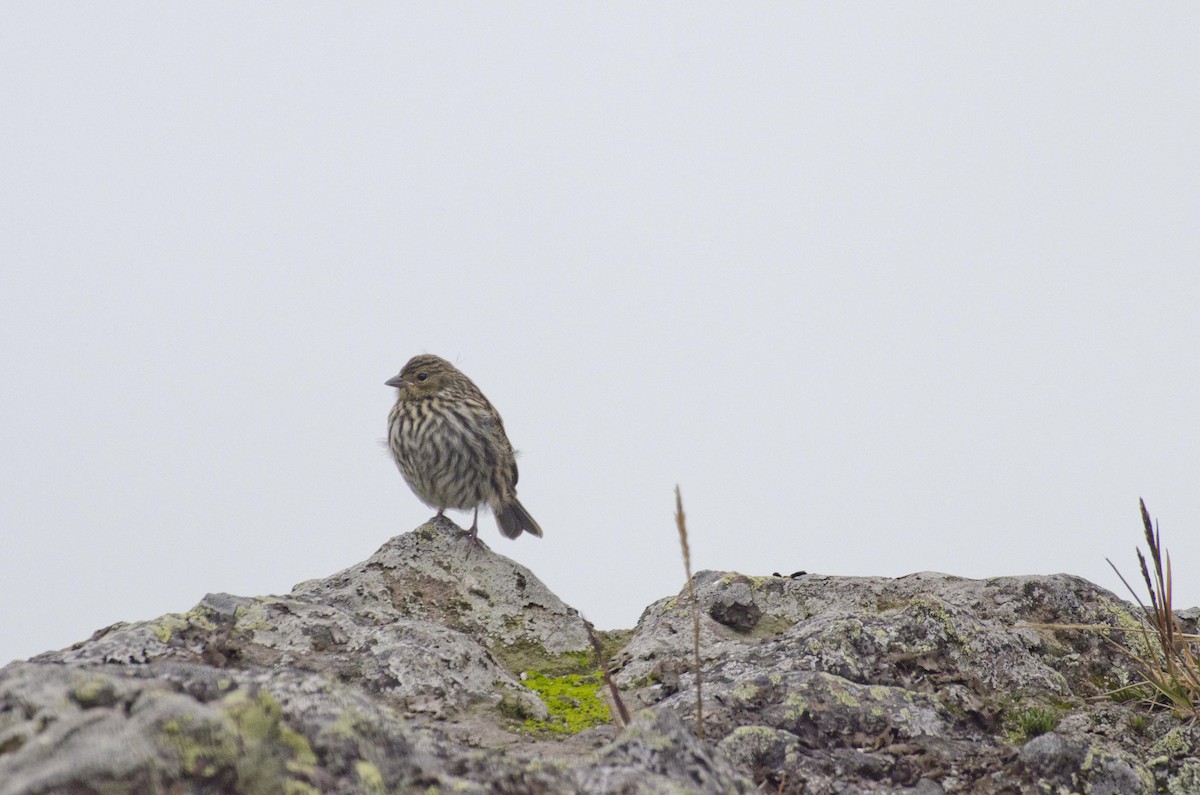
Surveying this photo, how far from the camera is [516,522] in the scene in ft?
28.3

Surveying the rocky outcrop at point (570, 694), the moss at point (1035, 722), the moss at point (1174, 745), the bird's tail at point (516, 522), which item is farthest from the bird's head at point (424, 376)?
the moss at point (1174, 745)

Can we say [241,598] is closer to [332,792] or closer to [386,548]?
[386,548]

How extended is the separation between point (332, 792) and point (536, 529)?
6299 millimetres

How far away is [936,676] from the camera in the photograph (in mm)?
4426

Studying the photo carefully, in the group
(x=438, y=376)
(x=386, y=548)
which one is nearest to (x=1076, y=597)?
(x=386, y=548)

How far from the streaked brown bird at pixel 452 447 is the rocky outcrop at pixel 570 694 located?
2.15m

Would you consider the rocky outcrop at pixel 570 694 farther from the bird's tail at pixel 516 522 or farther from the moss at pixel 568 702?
the bird's tail at pixel 516 522

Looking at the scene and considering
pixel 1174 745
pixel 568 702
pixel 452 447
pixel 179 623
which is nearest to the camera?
pixel 1174 745

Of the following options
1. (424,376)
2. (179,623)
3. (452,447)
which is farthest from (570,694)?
(424,376)

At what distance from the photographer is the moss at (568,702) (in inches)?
168

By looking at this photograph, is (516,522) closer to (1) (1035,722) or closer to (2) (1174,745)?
(1) (1035,722)

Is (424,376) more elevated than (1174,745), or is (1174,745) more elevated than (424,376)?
(424,376)

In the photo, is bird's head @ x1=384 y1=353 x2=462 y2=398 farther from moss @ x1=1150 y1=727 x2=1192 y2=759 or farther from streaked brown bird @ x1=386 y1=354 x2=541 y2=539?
moss @ x1=1150 y1=727 x2=1192 y2=759

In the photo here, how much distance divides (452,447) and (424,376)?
88 cm
